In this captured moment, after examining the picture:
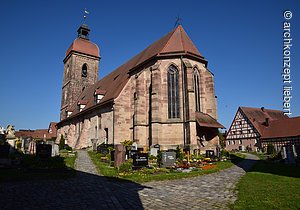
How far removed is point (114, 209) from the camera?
222 inches

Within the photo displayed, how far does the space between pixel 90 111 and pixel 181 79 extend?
1449 cm

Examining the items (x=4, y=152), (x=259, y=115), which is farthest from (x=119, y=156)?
(x=259, y=115)

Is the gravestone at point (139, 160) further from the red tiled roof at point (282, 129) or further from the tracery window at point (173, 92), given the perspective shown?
the red tiled roof at point (282, 129)

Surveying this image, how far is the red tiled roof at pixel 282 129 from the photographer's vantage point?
3872 cm

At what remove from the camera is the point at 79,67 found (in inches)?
1836

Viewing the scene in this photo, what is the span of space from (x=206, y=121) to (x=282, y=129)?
971 inches

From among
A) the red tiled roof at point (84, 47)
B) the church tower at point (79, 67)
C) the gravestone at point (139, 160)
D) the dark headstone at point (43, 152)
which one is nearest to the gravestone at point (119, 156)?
the gravestone at point (139, 160)

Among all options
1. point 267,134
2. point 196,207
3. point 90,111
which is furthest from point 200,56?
point 267,134

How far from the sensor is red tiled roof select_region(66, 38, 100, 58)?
46616 millimetres

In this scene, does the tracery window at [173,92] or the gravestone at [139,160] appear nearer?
the gravestone at [139,160]

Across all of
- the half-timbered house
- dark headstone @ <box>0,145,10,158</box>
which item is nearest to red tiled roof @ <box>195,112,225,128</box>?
dark headstone @ <box>0,145,10,158</box>

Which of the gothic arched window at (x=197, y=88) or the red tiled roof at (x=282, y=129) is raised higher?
the gothic arched window at (x=197, y=88)

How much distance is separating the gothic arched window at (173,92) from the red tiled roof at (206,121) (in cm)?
214

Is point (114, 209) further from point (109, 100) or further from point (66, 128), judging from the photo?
point (66, 128)
